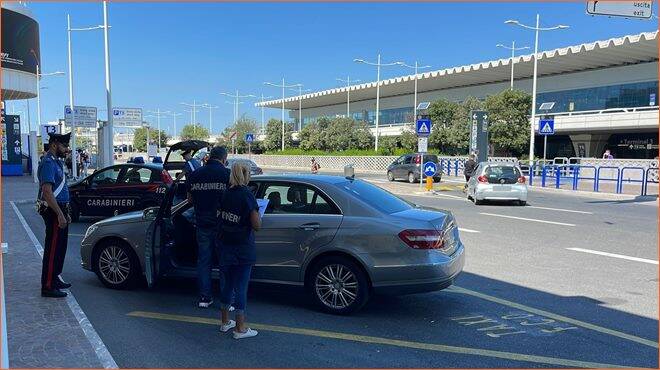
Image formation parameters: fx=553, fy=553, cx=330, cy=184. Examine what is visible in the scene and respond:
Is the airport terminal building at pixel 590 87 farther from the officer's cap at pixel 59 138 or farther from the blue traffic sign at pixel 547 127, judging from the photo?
the officer's cap at pixel 59 138

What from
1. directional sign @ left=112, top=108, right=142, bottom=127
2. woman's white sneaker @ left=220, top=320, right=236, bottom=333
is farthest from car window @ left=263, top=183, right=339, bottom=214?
directional sign @ left=112, top=108, right=142, bottom=127

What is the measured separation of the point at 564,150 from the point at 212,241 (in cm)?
5956

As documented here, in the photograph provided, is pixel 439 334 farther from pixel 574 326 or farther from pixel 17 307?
pixel 17 307

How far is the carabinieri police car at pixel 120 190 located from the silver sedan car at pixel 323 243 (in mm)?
6161

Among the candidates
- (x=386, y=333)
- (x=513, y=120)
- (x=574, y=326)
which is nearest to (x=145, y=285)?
(x=386, y=333)

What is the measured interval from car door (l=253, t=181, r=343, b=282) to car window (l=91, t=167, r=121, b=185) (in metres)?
8.22

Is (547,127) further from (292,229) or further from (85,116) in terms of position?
(292,229)

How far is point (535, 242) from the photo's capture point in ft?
35.4

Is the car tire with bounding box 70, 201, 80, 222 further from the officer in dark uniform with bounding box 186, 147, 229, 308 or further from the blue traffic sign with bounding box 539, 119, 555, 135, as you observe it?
the blue traffic sign with bounding box 539, 119, 555, 135

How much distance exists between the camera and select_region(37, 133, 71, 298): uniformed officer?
20.8ft

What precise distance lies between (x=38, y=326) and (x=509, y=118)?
1867 inches

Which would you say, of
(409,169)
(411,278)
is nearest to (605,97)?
(409,169)

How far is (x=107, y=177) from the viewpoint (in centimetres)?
1340

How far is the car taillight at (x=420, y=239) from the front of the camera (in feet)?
18.7
